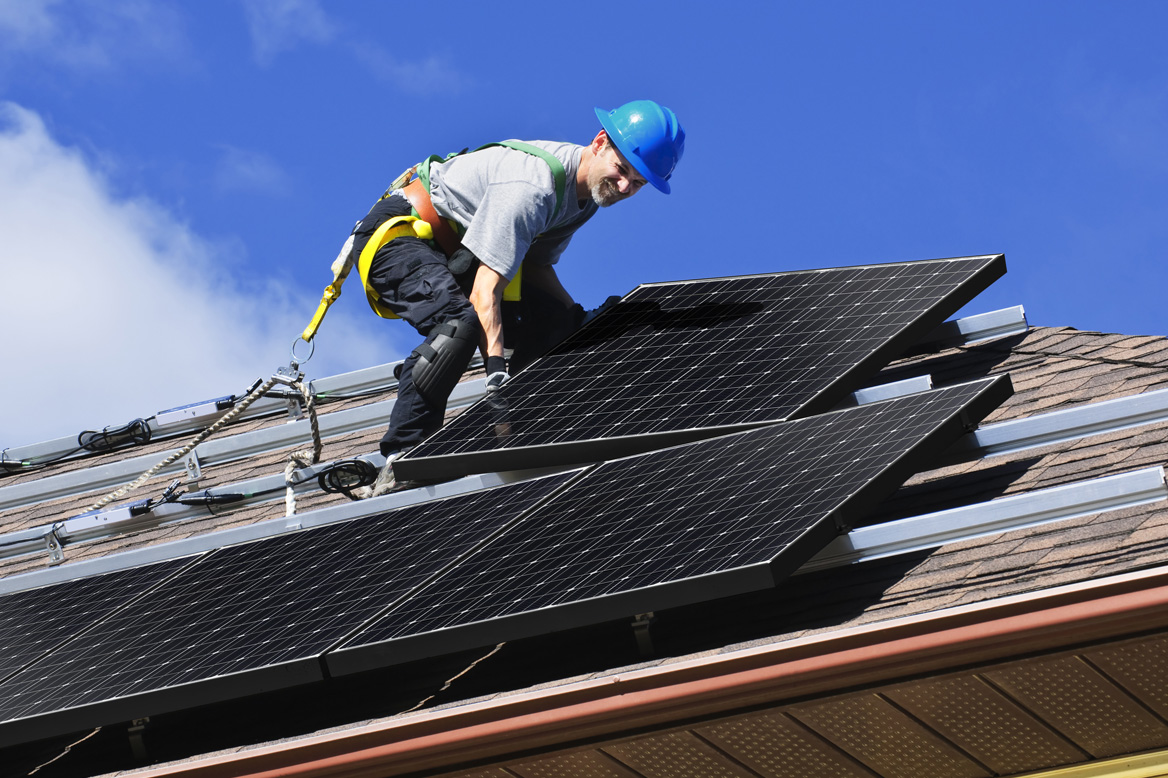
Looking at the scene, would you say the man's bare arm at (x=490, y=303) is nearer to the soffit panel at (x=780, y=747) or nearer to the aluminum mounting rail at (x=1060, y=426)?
the aluminum mounting rail at (x=1060, y=426)

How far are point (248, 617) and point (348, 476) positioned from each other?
189cm

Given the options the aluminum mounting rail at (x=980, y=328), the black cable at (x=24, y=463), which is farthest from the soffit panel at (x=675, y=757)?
the black cable at (x=24, y=463)

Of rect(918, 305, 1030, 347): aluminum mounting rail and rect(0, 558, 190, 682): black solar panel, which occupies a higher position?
rect(918, 305, 1030, 347): aluminum mounting rail

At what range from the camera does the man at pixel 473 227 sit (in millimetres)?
6895

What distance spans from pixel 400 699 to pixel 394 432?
7.25 ft

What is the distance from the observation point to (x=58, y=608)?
21.9ft

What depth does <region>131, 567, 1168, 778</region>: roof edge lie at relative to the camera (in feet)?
13.5

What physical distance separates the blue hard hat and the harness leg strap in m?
1.24

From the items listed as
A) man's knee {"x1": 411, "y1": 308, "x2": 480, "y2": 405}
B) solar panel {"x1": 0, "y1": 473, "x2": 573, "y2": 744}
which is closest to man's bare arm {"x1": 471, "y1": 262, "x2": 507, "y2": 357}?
man's knee {"x1": 411, "y1": 308, "x2": 480, "y2": 405}

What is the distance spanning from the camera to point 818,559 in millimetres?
5082

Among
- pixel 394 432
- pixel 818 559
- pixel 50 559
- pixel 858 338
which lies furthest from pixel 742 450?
pixel 50 559

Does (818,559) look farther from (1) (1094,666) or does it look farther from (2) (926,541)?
(1) (1094,666)

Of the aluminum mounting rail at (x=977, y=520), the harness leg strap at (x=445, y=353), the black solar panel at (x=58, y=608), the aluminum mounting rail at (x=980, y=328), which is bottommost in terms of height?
the aluminum mounting rail at (x=977, y=520)

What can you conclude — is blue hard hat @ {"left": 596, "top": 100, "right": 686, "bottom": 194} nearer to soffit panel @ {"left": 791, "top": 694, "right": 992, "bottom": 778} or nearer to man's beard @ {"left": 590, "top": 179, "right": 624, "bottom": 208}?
man's beard @ {"left": 590, "top": 179, "right": 624, "bottom": 208}
